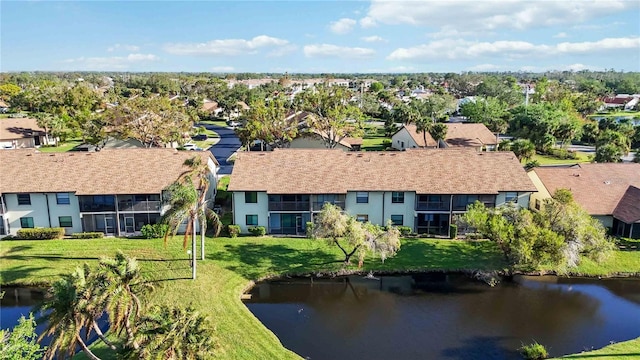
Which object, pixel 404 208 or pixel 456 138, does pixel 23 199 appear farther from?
pixel 456 138

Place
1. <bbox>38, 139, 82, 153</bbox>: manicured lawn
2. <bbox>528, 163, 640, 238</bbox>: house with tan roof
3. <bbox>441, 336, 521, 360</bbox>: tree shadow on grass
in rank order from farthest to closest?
<bbox>38, 139, 82, 153</bbox>: manicured lawn, <bbox>528, 163, 640, 238</bbox>: house with tan roof, <bbox>441, 336, 521, 360</bbox>: tree shadow on grass

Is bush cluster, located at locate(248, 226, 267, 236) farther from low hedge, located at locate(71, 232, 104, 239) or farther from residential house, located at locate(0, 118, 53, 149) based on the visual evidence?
residential house, located at locate(0, 118, 53, 149)

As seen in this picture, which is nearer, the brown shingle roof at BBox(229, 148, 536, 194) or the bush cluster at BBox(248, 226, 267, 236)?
the bush cluster at BBox(248, 226, 267, 236)

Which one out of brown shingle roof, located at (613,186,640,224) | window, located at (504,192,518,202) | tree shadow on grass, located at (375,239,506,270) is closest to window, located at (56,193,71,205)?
tree shadow on grass, located at (375,239,506,270)

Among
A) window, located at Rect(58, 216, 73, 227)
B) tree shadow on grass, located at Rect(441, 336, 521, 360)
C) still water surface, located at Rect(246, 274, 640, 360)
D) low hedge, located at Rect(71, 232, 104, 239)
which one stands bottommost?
tree shadow on grass, located at Rect(441, 336, 521, 360)

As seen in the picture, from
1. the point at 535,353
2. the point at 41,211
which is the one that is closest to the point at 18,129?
the point at 41,211

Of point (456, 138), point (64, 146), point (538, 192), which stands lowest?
point (538, 192)

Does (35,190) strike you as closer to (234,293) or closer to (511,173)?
(234,293)
